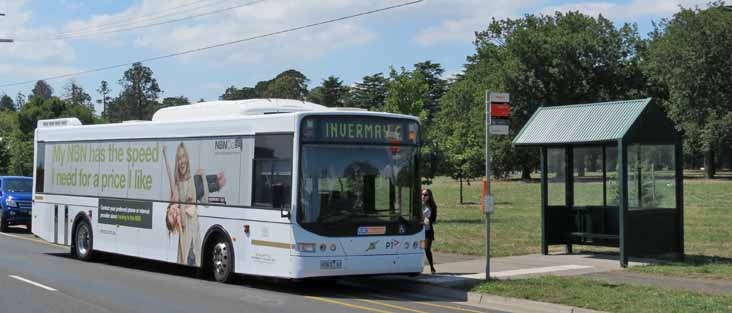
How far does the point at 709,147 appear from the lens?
7481 centimetres

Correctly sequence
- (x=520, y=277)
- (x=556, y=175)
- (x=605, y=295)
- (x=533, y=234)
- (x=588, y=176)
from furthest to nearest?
Result: (x=533, y=234), (x=556, y=175), (x=588, y=176), (x=520, y=277), (x=605, y=295)

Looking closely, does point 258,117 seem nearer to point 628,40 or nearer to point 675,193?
point 675,193

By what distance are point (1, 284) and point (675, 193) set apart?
509 inches

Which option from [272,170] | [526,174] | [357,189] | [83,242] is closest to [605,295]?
[357,189]

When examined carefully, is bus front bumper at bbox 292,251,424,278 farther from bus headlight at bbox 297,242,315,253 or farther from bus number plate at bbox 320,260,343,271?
bus headlight at bbox 297,242,315,253

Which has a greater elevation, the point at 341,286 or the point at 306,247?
the point at 306,247

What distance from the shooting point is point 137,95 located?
154 meters

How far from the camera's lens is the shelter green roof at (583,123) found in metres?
17.8

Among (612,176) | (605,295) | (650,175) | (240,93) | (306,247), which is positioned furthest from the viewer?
(240,93)

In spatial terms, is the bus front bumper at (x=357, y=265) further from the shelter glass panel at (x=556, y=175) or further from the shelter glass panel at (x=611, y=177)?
the shelter glass panel at (x=556, y=175)

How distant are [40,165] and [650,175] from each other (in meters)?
13.8

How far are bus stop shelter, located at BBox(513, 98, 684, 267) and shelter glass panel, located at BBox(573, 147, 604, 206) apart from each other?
0.02 metres

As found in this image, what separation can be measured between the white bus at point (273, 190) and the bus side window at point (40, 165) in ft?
13.3

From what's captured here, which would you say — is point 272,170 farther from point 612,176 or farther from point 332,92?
point 332,92
